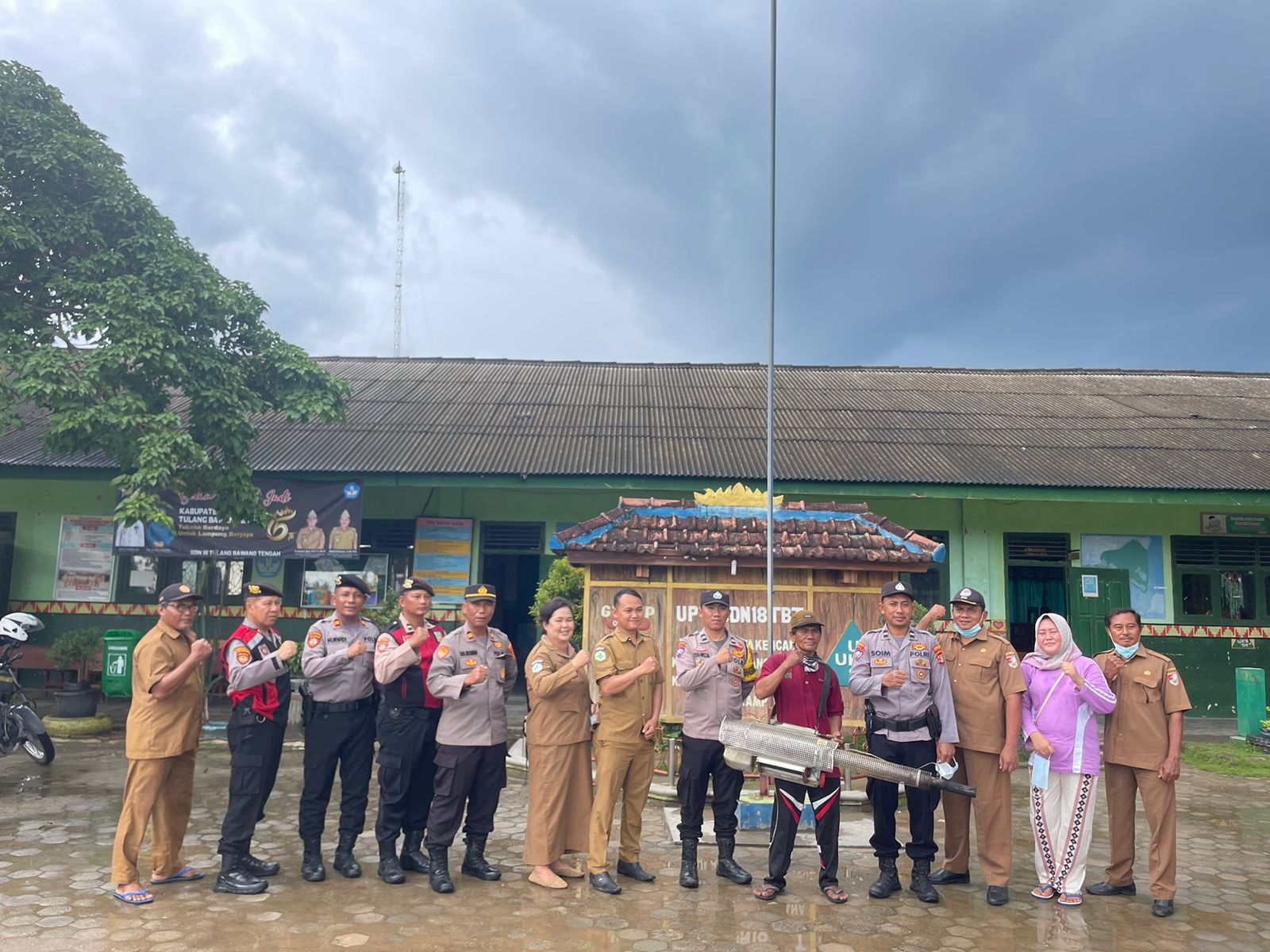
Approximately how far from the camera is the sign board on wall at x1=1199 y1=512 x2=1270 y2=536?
13.0 meters

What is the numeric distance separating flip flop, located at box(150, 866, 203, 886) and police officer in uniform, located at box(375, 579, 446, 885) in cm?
101

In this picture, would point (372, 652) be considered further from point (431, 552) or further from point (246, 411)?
point (431, 552)

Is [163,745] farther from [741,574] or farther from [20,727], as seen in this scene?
[741,574]

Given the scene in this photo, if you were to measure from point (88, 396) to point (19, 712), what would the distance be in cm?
329

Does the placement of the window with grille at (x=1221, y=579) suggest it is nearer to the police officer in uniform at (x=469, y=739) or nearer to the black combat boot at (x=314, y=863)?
the police officer in uniform at (x=469, y=739)

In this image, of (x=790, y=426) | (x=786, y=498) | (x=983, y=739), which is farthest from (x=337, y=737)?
(x=790, y=426)

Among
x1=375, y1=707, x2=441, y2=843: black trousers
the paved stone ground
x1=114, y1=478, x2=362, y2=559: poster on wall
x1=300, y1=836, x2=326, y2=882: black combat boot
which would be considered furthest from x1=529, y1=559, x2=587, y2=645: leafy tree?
x1=300, y1=836, x2=326, y2=882: black combat boot

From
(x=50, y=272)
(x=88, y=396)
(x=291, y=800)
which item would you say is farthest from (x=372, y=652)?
(x=50, y=272)

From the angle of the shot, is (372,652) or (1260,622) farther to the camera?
(1260,622)

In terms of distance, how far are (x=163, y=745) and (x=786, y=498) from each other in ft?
28.8

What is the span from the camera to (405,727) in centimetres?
516

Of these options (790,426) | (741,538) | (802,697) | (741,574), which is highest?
(790,426)

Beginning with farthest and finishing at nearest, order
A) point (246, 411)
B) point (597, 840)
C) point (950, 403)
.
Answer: point (950, 403) → point (246, 411) → point (597, 840)

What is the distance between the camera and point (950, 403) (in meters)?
16.0
